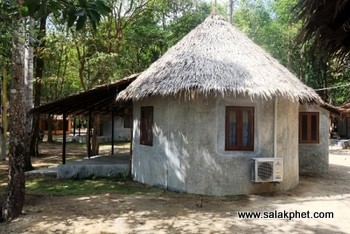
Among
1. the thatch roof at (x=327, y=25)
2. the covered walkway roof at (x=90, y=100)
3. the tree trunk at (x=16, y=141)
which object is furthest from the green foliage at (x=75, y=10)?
the covered walkway roof at (x=90, y=100)

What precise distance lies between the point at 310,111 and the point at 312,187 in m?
3.78

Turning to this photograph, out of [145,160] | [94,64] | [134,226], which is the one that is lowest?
[134,226]

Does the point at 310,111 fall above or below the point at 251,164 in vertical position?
above

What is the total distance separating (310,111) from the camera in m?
14.1

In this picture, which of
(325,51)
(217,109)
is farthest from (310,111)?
(325,51)

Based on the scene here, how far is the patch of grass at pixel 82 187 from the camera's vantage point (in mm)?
10398

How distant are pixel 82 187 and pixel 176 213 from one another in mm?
4112

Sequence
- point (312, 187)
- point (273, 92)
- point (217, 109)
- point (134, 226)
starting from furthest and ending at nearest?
point (312, 187) < point (217, 109) < point (273, 92) < point (134, 226)

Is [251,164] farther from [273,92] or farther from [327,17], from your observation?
[327,17]

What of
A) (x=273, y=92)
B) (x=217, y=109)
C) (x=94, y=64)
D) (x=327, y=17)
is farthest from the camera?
(x=94, y=64)

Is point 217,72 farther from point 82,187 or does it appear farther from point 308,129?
point 308,129

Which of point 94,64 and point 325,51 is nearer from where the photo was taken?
point 325,51

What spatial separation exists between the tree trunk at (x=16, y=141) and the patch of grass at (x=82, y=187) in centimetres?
228

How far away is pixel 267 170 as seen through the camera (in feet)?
32.5
